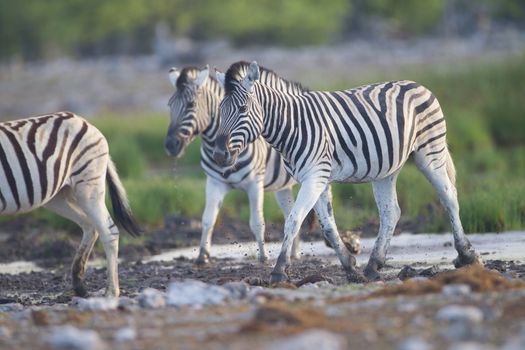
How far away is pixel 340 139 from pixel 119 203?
2.27 m

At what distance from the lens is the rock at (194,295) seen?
8828mm

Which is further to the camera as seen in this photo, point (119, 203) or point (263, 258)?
point (263, 258)

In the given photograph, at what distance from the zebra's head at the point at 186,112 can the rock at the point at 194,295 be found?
14.3 ft

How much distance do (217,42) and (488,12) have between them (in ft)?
46.6

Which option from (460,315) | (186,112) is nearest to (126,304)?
(460,315)

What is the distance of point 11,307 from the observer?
10.2 meters

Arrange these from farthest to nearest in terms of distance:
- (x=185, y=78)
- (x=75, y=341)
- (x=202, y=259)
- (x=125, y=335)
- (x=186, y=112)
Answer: (x=185, y=78)
(x=186, y=112)
(x=202, y=259)
(x=125, y=335)
(x=75, y=341)

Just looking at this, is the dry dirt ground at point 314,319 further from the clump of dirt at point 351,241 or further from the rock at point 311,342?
the clump of dirt at point 351,241

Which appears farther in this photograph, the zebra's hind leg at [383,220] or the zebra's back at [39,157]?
the zebra's hind leg at [383,220]

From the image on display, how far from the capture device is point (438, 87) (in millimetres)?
25516

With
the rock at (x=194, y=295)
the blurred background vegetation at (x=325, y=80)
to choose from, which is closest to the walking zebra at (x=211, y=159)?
the blurred background vegetation at (x=325, y=80)

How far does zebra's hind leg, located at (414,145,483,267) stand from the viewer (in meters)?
11.4

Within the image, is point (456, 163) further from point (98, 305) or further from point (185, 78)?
point (98, 305)

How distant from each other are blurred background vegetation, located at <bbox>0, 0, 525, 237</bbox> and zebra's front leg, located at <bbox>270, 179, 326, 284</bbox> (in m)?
3.75
